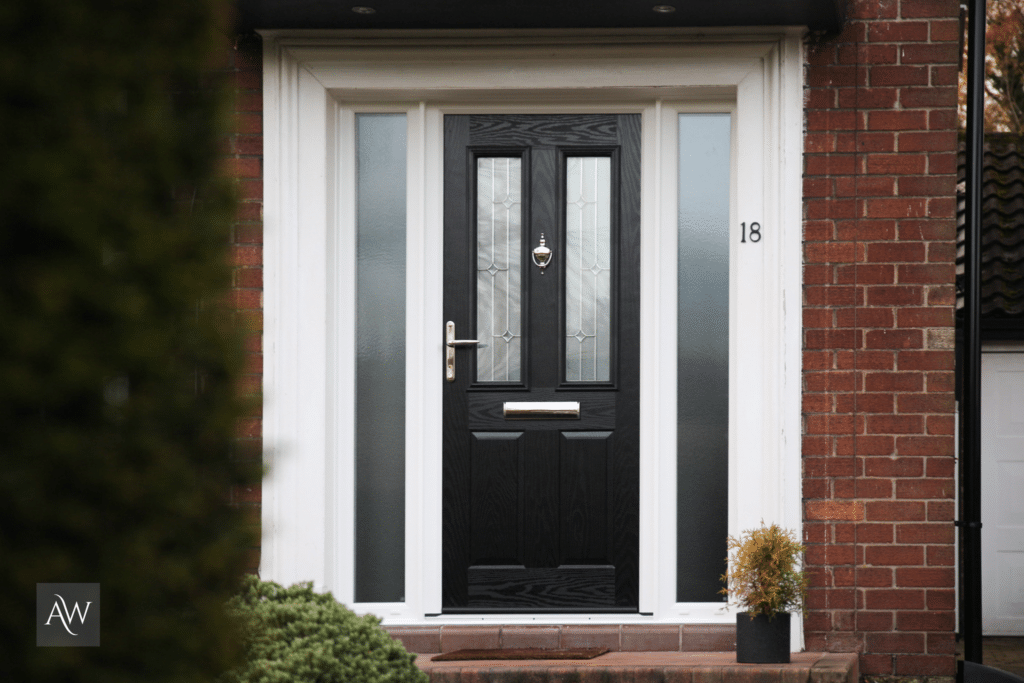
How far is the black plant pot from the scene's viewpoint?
12.2 ft

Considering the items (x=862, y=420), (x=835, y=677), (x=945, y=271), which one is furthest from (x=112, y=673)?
(x=945, y=271)

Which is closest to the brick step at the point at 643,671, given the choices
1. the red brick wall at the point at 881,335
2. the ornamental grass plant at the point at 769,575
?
the ornamental grass plant at the point at 769,575

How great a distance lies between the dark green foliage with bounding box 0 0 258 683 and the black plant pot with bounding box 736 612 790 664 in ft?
10.2

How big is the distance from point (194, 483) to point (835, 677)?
3.41 meters

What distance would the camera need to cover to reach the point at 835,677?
3.67 metres

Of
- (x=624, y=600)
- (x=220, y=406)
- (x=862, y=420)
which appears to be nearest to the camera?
(x=220, y=406)

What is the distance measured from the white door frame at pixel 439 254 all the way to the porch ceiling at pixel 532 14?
0.13 meters

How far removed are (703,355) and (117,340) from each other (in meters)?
3.68

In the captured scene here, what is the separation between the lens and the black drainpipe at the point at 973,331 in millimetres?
3719

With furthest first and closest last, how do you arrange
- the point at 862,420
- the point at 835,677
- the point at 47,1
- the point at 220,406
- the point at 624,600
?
1. the point at 624,600
2. the point at 862,420
3. the point at 835,677
4. the point at 220,406
5. the point at 47,1

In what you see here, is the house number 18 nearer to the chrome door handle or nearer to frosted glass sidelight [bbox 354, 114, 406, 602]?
the chrome door handle

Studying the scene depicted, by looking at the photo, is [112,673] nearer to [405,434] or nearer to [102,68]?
[102,68]

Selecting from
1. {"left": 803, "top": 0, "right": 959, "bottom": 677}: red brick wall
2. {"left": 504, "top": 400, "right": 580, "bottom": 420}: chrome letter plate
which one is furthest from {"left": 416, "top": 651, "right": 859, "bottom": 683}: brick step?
{"left": 504, "top": 400, "right": 580, "bottom": 420}: chrome letter plate

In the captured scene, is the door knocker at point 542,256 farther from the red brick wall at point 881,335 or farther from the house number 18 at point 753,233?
the red brick wall at point 881,335
